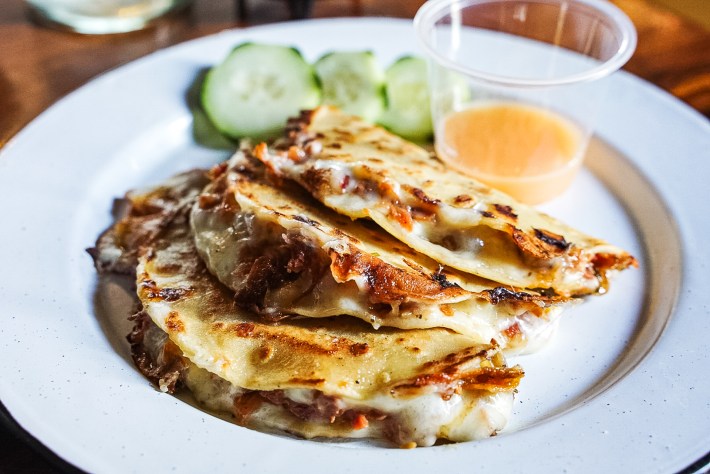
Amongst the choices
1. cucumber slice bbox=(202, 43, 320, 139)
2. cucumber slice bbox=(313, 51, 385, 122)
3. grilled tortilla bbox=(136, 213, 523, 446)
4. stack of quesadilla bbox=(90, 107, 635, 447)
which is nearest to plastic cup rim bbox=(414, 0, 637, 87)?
cucumber slice bbox=(313, 51, 385, 122)

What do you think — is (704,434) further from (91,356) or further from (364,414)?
(91,356)

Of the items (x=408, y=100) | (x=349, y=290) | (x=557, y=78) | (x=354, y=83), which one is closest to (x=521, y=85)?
(x=557, y=78)

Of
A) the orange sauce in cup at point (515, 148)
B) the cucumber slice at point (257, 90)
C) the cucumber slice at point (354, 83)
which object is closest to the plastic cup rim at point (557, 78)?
the orange sauce in cup at point (515, 148)

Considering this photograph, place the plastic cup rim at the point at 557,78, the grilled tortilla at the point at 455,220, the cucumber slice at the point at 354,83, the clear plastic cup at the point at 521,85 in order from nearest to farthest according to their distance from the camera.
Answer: the grilled tortilla at the point at 455,220 → the plastic cup rim at the point at 557,78 → the clear plastic cup at the point at 521,85 → the cucumber slice at the point at 354,83

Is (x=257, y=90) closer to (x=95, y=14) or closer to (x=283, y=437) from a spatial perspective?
(x=95, y=14)

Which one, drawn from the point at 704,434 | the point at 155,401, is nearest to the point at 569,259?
the point at 704,434

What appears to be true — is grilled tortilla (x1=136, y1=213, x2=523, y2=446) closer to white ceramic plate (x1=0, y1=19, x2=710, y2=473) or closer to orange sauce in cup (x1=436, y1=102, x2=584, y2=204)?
white ceramic plate (x1=0, y1=19, x2=710, y2=473)

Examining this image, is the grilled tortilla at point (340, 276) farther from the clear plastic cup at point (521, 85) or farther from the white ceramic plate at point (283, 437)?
the clear plastic cup at point (521, 85)
